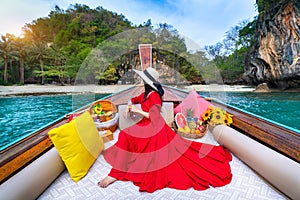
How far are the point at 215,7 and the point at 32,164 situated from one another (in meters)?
2.83

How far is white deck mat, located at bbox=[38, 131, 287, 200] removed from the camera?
3.32ft

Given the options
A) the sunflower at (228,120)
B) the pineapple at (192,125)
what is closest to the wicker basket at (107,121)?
the pineapple at (192,125)

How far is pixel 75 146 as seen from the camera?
3.86 feet

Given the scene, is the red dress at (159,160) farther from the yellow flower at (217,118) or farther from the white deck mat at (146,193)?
the yellow flower at (217,118)

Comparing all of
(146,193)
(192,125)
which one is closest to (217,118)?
(192,125)

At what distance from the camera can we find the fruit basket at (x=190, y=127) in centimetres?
191

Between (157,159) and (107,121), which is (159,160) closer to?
(157,159)

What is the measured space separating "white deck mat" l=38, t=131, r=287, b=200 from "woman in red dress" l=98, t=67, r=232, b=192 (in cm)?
4

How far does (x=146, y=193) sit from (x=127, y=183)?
16 centimetres

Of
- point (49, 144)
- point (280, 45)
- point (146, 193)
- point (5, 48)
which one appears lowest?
point (146, 193)

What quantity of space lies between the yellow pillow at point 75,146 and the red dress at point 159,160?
204mm

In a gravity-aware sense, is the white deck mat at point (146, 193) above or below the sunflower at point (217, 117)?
below

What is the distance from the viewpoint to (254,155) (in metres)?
1.20

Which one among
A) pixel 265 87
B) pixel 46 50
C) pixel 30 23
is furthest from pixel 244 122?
pixel 30 23
